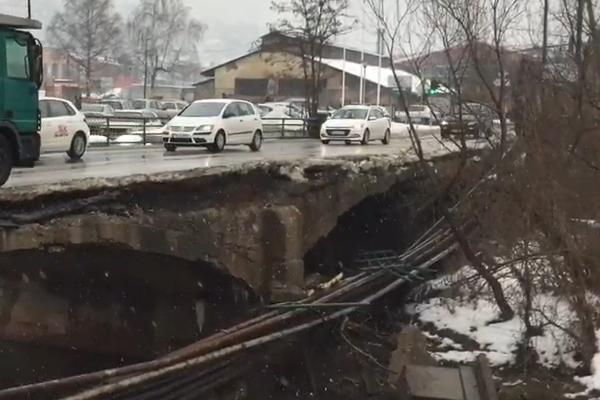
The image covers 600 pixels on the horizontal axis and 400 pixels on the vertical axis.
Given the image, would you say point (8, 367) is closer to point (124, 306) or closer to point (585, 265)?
point (124, 306)

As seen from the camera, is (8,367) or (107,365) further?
(107,365)

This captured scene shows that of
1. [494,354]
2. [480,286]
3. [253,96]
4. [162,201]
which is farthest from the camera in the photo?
[253,96]

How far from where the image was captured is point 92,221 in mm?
8664

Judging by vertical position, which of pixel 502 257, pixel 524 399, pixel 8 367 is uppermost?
pixel 502 257

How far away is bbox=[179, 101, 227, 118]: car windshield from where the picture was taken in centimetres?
2480

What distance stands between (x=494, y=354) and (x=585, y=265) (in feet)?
6.81

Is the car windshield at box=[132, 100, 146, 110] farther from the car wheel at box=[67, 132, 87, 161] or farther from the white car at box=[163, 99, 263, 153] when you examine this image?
the car wheel at box=[67, 132, 87, 161]

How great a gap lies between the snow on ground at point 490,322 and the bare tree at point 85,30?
52240 millimetres

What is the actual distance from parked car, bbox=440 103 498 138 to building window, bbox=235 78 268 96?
2718 inches

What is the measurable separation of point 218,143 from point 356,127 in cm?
859

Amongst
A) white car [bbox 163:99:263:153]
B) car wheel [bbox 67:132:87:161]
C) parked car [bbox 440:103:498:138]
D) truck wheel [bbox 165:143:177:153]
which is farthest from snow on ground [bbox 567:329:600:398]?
truck wheel [bbox 165:143:177:153]

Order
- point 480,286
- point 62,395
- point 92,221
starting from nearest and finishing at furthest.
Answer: point 62,395
point 92,221
point 480,286

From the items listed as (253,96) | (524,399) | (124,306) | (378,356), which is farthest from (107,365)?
(253,96)

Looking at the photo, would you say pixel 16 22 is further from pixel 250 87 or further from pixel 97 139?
pixel 250 87
